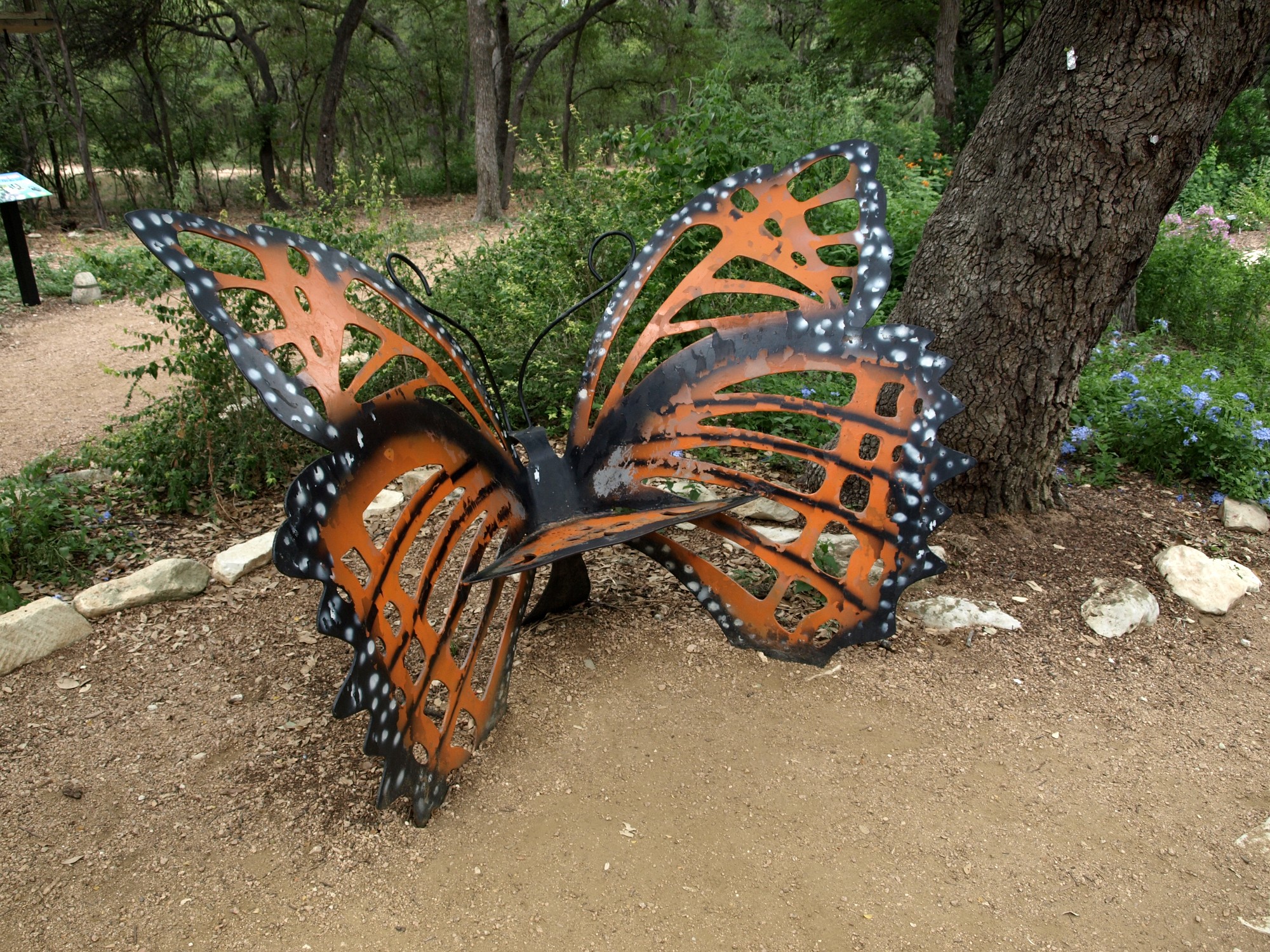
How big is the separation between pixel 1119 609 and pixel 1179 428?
1313mm

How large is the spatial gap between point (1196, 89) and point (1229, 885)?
7.80 feet

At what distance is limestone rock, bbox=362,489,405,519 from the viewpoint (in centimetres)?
376

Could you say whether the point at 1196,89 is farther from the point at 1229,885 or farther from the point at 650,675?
the point at 650,675

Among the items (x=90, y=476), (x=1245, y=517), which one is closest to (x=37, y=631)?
(x=90, y=476)

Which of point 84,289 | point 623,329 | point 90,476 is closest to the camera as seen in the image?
point 90,476

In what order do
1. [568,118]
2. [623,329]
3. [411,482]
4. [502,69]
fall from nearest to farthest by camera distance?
[411,482]
[623,329]
[502,69]
[568,118]

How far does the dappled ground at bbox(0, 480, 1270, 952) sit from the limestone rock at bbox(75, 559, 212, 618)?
0.06 metres

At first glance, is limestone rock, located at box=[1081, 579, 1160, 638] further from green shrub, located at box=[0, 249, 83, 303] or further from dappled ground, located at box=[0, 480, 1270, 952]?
green shrub, located at box=[0, 249, 83, 303]

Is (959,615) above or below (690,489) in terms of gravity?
below

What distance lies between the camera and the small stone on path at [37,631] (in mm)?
2754

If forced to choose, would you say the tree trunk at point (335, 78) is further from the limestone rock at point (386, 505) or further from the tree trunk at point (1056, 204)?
the tree trunk at point (1056, 204)

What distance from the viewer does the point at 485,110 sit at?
504 inches

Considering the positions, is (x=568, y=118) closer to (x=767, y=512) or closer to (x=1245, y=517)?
(x=767, y=512)

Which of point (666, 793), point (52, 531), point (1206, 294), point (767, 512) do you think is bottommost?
point (666, 793)
